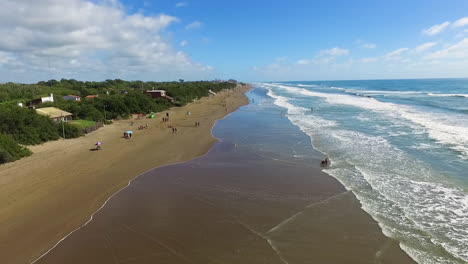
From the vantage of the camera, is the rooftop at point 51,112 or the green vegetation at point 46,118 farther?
the rooftop at point 51,112

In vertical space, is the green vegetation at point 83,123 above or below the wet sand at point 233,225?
above

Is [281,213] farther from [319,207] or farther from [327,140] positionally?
[327,140]

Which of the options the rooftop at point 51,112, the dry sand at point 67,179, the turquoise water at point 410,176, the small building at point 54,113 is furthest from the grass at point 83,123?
the turquoise water at point 410,176

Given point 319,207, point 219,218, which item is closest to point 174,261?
point 219,218

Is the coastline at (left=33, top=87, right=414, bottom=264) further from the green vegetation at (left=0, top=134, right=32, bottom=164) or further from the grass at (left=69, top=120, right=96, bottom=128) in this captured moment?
the grass at (left=69, top=120, right=96, bottom=128)

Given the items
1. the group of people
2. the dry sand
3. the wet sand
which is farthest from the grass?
the group of people

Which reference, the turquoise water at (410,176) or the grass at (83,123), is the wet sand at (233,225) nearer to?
the turquoise water at (410,176)

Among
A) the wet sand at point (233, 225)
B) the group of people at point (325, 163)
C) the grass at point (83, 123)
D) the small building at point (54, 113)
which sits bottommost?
the wet sand at point (233, 225)
